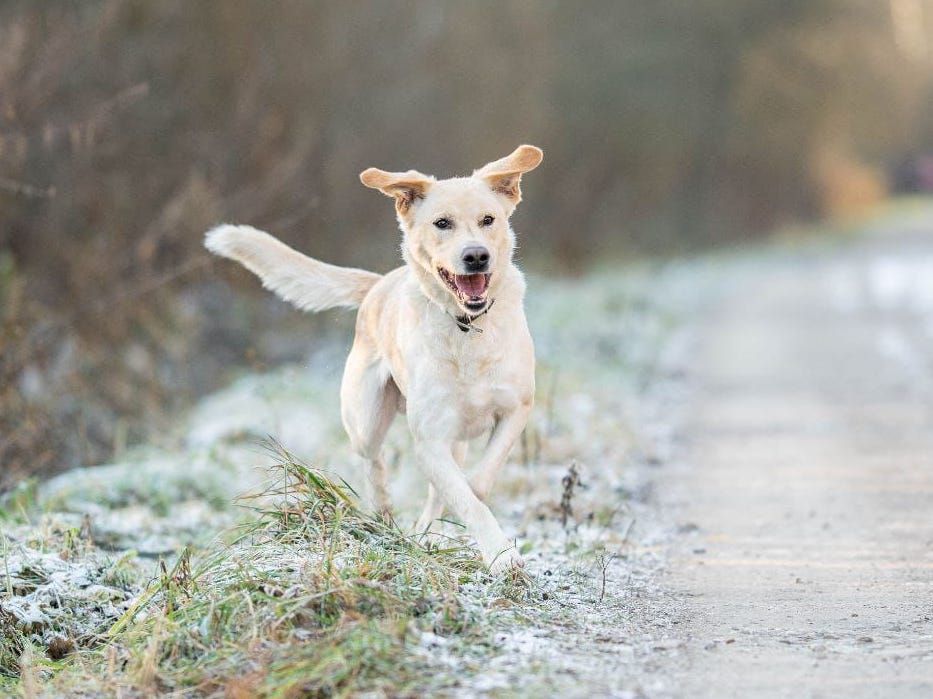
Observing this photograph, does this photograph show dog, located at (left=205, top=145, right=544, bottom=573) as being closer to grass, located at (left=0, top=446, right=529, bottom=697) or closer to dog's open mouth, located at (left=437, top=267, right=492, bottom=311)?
dog's open mouth, located at (left=437, top=267, right=492, bottom=311)

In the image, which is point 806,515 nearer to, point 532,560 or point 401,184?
point 532,560

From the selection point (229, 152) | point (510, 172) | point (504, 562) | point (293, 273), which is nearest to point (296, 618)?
point (504, 562)

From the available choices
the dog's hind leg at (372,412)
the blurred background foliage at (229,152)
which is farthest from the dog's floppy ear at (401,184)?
the blurred background foliage at (229,152)

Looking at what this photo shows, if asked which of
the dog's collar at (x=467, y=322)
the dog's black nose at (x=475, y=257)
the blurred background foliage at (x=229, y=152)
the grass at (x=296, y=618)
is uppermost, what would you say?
the blurred background foliage at (x=229, y=152)

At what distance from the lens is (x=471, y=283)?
5.95 meters

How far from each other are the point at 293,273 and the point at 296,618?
255cm

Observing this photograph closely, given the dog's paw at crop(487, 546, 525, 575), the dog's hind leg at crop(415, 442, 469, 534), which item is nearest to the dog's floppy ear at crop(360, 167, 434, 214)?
the dog's hind leg at crop(415, 442, 469, 534)

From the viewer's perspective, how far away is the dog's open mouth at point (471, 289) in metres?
5.92

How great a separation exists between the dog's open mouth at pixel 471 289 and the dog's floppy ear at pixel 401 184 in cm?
45


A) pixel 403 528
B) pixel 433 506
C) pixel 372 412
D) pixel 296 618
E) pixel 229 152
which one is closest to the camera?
pixel 296 618

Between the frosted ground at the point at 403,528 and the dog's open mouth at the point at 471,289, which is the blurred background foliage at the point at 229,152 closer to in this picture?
the frosted ground at the point at 403,528

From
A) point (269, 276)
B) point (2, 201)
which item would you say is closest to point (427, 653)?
point (269, 276)

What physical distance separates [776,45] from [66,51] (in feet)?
83.8

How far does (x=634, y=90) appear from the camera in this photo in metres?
28.5
